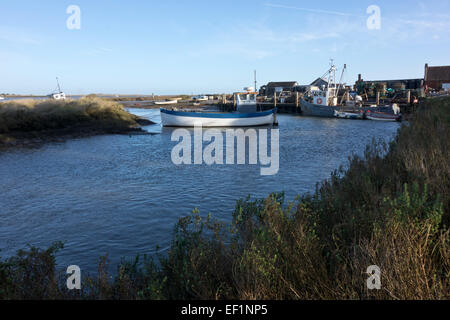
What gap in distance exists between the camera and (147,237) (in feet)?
28.7

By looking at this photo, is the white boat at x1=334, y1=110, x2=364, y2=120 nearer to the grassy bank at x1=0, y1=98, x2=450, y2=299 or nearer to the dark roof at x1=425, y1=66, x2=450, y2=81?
the dark roof at x1=425, y1=66, x2=450, y2=81

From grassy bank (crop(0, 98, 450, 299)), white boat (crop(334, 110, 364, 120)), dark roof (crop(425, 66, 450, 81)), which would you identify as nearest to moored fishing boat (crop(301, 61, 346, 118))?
white boat (crop(334, 110, 364, 120))

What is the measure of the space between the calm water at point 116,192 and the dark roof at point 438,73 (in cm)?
4996

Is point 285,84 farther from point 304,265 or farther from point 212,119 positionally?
point 304,265

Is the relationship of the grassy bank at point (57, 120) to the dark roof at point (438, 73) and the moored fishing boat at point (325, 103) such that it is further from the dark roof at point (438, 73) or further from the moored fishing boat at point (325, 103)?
the dark roof at point (438, 73)

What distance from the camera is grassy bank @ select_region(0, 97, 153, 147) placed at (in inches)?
1154

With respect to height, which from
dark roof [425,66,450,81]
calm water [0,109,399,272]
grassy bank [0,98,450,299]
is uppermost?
dark roof [425,66,450,81]

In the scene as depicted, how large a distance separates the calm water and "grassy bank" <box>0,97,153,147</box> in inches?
277

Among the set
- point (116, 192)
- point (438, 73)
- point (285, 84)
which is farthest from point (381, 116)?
point (285, 84)

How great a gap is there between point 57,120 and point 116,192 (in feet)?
86.3

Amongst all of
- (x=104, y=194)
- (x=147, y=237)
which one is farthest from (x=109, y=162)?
(x=147, y=237)

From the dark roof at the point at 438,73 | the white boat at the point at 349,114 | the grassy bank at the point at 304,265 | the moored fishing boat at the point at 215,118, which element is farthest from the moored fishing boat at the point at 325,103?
the grassy bank at the point at 304,265

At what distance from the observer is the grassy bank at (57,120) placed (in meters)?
29.3
